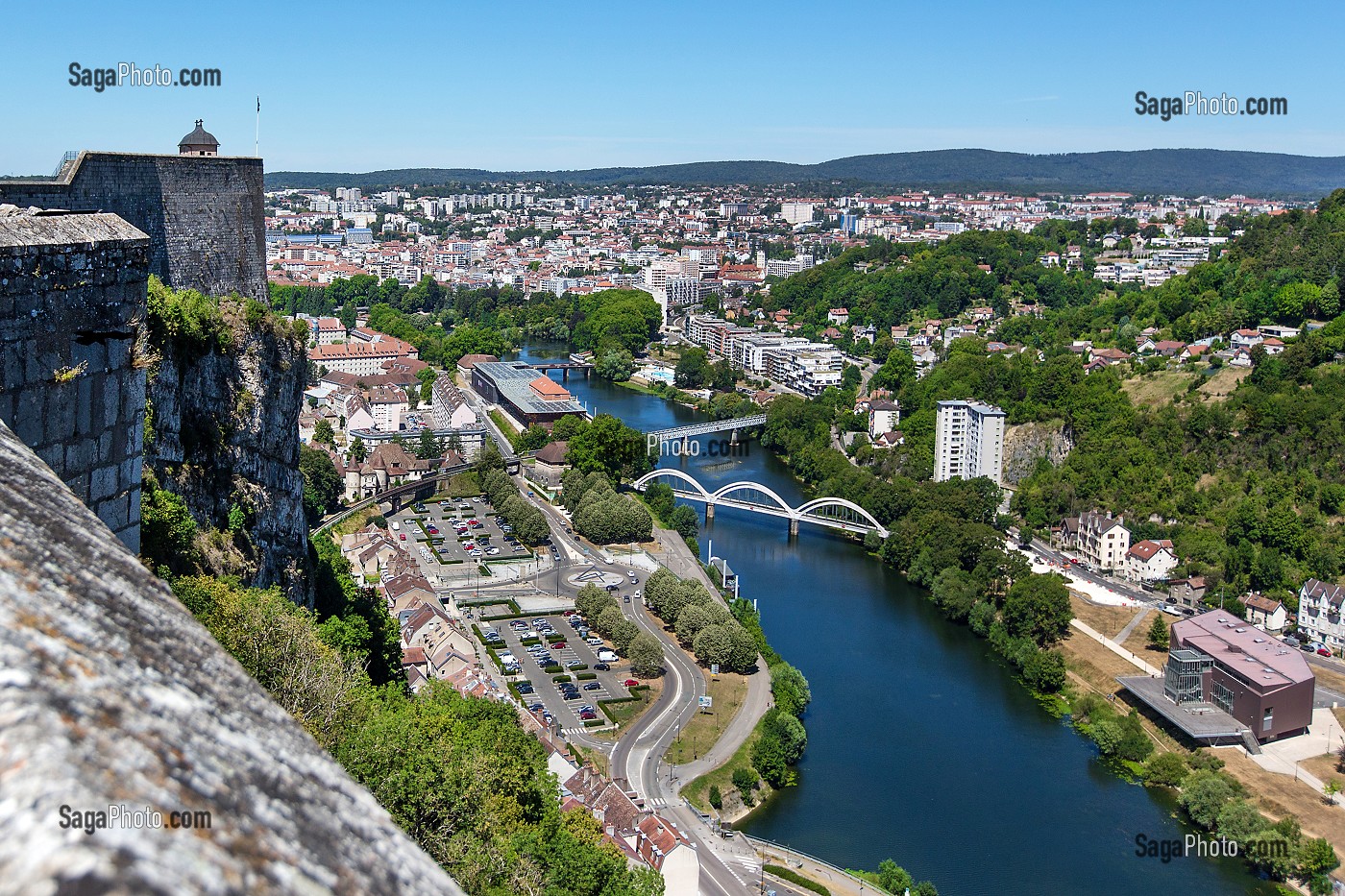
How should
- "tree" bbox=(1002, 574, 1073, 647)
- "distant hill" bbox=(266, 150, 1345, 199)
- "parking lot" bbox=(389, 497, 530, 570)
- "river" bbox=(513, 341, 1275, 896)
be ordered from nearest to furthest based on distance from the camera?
"river" bbox=(513, 341, 1275, 896)
"tree" bbox=(1002, 574, 1073, 647)
"parking lot" bbox=(389, 497, 530, 570)
"distant hill" bbox=(266, 150, 1345, 199)

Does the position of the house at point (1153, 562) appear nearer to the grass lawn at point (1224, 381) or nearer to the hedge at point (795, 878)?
the grass lawn at point (1224, 381)

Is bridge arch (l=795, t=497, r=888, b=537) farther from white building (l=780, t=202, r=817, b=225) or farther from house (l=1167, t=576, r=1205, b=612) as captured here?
white building (l=780, t=202, r=817, b=225)

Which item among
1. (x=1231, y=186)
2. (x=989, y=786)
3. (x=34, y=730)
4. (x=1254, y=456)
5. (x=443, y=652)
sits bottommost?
(x=989, y=786)

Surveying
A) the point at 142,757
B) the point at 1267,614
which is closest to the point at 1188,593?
the point at 1267,614

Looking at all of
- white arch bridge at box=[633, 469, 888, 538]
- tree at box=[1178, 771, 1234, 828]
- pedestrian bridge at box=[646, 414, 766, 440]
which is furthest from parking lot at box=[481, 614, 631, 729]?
pedestrian bridge at box=[646, 414, 766, 440]

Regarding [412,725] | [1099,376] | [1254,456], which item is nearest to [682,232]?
[1099,376]

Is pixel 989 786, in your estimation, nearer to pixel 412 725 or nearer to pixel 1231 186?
pixel 412 725
